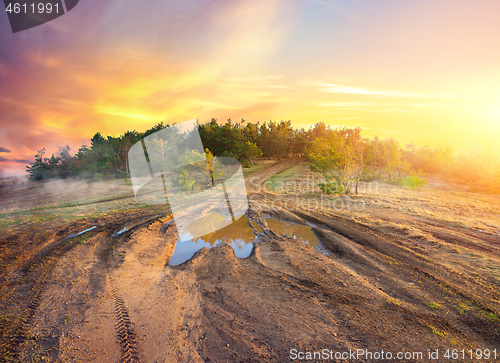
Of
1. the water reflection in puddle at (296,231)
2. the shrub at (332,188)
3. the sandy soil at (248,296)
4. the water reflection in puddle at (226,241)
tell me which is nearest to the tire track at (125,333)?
the sandy soil at (248,296)

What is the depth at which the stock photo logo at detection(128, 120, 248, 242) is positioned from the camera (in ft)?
57.2

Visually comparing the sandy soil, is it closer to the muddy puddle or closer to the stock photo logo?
the muddy puddle

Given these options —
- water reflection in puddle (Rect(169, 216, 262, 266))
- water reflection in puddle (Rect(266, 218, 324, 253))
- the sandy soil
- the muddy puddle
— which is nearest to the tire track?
the sandy soil

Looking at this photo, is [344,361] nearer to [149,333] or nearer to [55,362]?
[149,333]

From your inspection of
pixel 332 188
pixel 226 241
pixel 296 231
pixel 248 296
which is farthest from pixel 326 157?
pixel 248 296

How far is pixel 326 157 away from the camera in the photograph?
82.3 feet

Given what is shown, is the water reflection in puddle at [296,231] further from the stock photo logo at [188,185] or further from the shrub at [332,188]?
the shrub at [332,188]

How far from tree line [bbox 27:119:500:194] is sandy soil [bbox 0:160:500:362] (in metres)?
13.6

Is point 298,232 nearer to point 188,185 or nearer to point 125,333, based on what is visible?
point 125,333

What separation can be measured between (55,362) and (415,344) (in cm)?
913

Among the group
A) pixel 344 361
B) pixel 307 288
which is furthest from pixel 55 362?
pixel 307 288

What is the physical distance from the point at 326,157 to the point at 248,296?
70.9ft

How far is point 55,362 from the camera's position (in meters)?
4.66

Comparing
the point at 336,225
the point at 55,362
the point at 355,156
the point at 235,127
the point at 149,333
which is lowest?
the point at 336,225
